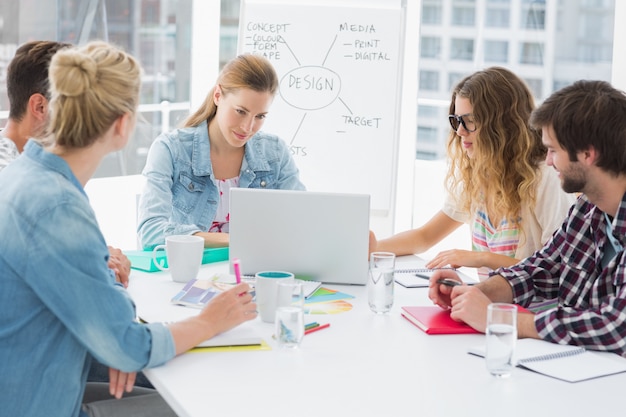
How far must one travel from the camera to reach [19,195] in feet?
4.54

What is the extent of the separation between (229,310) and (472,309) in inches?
19.5

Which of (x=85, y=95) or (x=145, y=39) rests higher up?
(x=145, y=39)

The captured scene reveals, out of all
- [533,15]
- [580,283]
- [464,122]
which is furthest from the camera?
[533,15]

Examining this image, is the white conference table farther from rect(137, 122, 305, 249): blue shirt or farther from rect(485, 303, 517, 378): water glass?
rect(137, 122, 305, 249): blue shirt

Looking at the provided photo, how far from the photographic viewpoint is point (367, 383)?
136cm

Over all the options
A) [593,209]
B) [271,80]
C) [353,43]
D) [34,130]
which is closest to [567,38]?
[353,43]

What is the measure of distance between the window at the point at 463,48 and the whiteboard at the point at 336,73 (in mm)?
1634

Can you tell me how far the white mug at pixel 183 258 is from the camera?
198 centimetres

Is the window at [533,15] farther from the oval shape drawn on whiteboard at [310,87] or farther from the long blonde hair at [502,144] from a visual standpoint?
the long blonde hair at [502,144]

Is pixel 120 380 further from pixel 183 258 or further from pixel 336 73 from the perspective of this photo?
pixel 336 73

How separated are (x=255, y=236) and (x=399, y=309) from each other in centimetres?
40

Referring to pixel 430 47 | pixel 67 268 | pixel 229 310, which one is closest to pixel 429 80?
pixel 430 47

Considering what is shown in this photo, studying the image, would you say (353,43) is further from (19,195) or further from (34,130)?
(19,195)

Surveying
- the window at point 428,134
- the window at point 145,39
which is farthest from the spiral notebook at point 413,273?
the window at point 428,134
